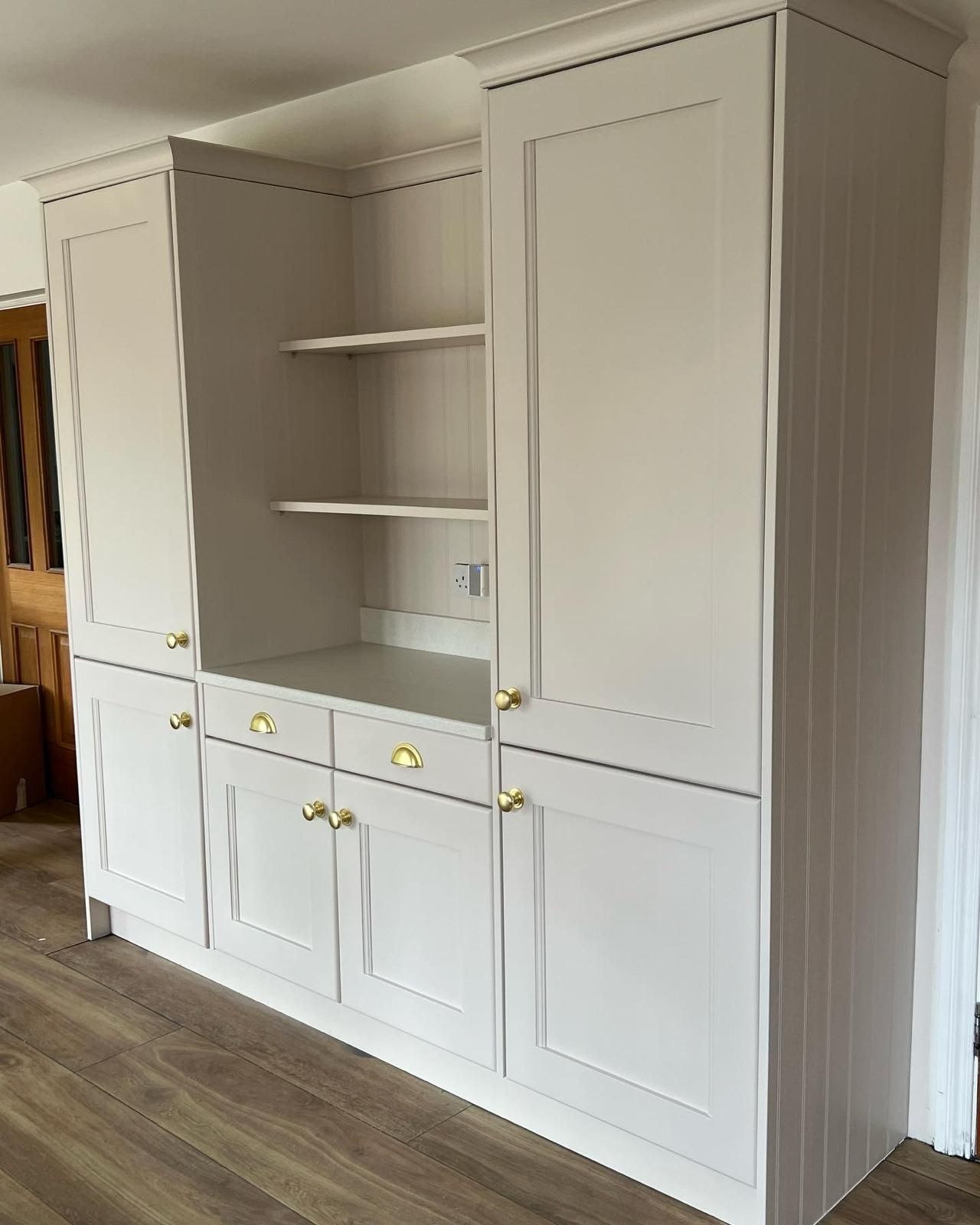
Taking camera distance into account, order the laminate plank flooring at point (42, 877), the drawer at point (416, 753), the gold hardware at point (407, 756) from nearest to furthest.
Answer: the drawer at point (416, 753)
the gold hardware at point (407, 756)
the laminate plank flooring at point (42, 877)

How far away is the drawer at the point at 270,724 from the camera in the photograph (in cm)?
288

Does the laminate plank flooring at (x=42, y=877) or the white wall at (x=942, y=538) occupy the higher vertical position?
the white wall at (x=942, y=538)

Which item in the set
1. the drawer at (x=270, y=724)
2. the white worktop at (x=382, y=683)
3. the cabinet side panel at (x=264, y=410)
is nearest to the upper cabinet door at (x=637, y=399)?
the white worktop at (x=382, y=683)

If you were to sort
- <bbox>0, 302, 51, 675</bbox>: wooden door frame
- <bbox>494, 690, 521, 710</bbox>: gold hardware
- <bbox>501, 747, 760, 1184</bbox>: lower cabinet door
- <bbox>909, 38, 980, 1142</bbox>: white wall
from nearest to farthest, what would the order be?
<bbox>501, 747, 760, 1184</bbox>: lower cabinet door → <bbox>909, 38, 980, 1142</bbox>: white wall → <bbox>494, 690, 521, 710</bbox>: gold hardware → <bbox>0, 302, 51, 675</bbox>: wooden door frame

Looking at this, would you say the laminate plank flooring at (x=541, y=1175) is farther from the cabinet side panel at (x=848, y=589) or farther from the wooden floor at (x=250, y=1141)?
the cabinet side panel at (x=848, y=589)

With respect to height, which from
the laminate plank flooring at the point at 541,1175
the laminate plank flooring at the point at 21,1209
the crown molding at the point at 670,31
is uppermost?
the crown molding at the point at 670,31

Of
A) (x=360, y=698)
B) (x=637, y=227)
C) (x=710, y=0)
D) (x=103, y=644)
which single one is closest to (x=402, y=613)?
(x=360, y=698)

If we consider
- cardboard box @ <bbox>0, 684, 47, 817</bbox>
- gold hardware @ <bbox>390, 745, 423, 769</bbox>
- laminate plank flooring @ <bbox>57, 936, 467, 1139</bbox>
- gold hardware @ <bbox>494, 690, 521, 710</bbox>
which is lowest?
laminate plank flooring @ <bbox>57, 936, 467, 1139</bbox>

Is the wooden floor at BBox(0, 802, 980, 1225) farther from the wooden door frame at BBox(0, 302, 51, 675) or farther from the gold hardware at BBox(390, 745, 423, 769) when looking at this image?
the wooden door frame at BBox(0, 302, 51, 675)

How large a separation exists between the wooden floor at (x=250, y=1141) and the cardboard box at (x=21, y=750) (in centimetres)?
163

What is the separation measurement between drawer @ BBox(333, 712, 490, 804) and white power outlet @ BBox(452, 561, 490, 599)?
519mm

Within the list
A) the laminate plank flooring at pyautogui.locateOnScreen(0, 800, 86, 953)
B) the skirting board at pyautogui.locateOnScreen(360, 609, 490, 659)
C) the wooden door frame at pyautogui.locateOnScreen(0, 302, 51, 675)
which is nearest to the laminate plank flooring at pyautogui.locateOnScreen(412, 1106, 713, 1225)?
the skirting board at pyautogui.locateOnScreen(360, 609, 490, 659)

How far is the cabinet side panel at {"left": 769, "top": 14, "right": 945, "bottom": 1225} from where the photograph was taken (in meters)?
2.02

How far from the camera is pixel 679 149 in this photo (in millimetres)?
2047
